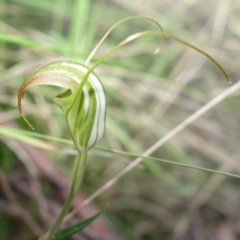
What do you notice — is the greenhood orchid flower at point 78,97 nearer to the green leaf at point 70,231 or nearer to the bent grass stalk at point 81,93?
the bent grass stalk at point 81,93

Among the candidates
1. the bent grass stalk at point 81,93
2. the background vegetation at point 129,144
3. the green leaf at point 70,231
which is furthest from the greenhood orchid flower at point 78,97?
the background vegetation at point 129,144

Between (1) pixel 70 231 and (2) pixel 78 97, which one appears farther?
(1) pixel 70 231

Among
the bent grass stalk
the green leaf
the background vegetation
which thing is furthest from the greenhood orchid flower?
the background vegetation

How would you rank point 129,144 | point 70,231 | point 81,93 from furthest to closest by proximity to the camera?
1. point 129,144
2. point 70,231
3. point 81,93

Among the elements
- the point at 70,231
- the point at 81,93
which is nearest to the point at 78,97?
the point at 81,93

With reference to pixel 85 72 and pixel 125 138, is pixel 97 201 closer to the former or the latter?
pixel 125 138

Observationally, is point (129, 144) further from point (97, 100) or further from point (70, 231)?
point (97, 100)
